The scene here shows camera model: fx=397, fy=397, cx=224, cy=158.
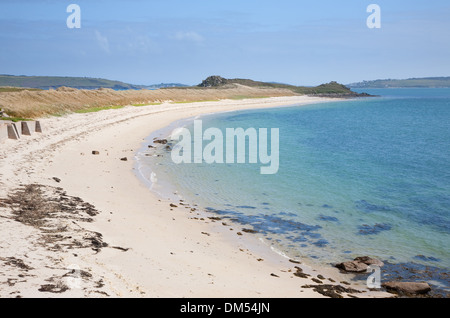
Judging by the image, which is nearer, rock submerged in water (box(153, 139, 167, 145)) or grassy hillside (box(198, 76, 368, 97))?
rock submerged in water (box(153, 139, 167, 145))

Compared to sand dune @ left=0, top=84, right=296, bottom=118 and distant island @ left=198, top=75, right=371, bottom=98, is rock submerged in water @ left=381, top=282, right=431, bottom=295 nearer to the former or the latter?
sand dune @ left=0, top=84, right=296, bottom=118

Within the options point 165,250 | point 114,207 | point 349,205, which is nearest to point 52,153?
point 114,207

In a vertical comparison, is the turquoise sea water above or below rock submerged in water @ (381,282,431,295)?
above

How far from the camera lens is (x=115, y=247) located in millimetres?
9477

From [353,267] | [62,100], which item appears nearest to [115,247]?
[353,267]

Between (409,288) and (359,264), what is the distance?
4.78ft

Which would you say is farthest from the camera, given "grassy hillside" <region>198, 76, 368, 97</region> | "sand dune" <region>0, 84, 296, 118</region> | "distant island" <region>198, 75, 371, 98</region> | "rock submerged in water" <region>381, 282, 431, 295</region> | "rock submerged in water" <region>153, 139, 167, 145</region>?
"grassy hillside" <region>198, 76, 368, 97</region>

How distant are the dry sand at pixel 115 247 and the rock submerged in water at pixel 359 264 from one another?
36cm

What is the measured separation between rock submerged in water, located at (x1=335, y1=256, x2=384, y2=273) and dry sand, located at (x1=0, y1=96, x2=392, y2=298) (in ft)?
1.18

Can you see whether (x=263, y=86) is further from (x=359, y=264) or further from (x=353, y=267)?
(x=353, y=267)

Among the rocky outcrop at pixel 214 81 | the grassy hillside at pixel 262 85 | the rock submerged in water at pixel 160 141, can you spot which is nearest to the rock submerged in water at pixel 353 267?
the rock submerged in water at pixel 160 141

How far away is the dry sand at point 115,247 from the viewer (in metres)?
7.28

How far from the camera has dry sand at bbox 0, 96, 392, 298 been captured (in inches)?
287

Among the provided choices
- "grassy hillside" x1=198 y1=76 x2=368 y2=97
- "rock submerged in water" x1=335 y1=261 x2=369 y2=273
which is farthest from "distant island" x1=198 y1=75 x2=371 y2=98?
"rock submerged in water" x1=335 y1=261 x2=369 y2=273
